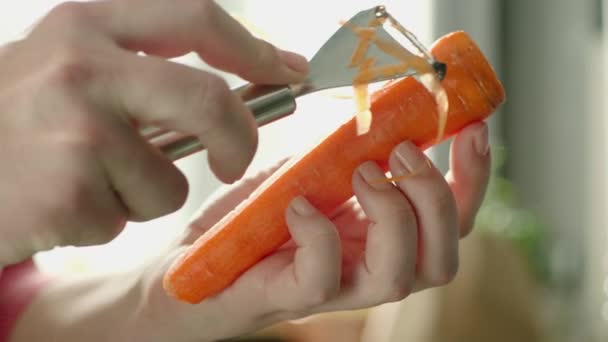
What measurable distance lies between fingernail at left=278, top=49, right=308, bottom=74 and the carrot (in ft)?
0.40

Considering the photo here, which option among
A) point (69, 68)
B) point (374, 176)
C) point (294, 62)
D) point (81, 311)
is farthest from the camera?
point (81, 311)

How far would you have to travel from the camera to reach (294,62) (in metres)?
0.53

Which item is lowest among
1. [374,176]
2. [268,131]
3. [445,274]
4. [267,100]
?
[268,131]

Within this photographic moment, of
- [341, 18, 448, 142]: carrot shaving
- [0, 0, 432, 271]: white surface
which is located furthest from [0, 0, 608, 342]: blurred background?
[341, 18, 448, 142]: carrot shaving

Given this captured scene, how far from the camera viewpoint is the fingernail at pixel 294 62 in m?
0.53

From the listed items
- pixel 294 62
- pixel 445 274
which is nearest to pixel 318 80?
pixel 294 62

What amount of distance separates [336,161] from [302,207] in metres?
0.05

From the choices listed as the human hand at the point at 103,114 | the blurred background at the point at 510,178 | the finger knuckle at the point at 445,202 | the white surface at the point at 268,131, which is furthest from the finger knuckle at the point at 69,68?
the white surface at the point at 268,131

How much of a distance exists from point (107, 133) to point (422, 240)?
Answer: 0.33 metres

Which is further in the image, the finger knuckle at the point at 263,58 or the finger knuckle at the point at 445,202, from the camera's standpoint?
the finger knuckle at the point at 445,202

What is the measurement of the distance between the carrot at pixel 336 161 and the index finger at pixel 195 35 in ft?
0.50

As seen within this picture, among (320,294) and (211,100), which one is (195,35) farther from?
(320,294)

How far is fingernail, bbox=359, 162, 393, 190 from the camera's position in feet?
2.07

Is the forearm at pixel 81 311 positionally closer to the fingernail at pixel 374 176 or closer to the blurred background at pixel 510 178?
the fingernail at pixel 374 176
